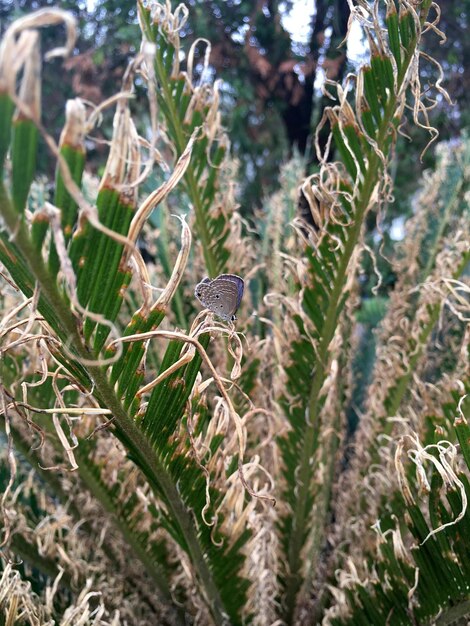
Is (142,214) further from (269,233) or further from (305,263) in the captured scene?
(269,233)

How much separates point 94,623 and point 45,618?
0.14 meters

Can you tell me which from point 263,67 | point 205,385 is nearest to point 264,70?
point 263,67

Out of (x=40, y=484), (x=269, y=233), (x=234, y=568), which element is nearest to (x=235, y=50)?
(x=269, y=233)

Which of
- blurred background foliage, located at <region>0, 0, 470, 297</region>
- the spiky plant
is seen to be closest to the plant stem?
the spiky plant

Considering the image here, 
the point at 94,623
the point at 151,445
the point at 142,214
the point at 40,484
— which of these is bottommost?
the point at 40,484

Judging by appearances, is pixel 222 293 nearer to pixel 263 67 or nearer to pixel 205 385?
pixel 205 385

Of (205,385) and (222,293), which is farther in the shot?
(205,385)

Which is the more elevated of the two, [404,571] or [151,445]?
[151,445]

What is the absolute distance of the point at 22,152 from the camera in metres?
0.30

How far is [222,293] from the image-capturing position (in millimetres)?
456

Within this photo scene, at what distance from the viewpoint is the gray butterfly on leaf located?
17.7 inches

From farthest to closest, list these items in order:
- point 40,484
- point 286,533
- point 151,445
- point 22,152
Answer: point 40,484
point 286,533
point 151,445
point 22,152

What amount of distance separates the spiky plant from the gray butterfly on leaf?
0.7 inches

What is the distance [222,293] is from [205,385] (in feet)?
0.47
